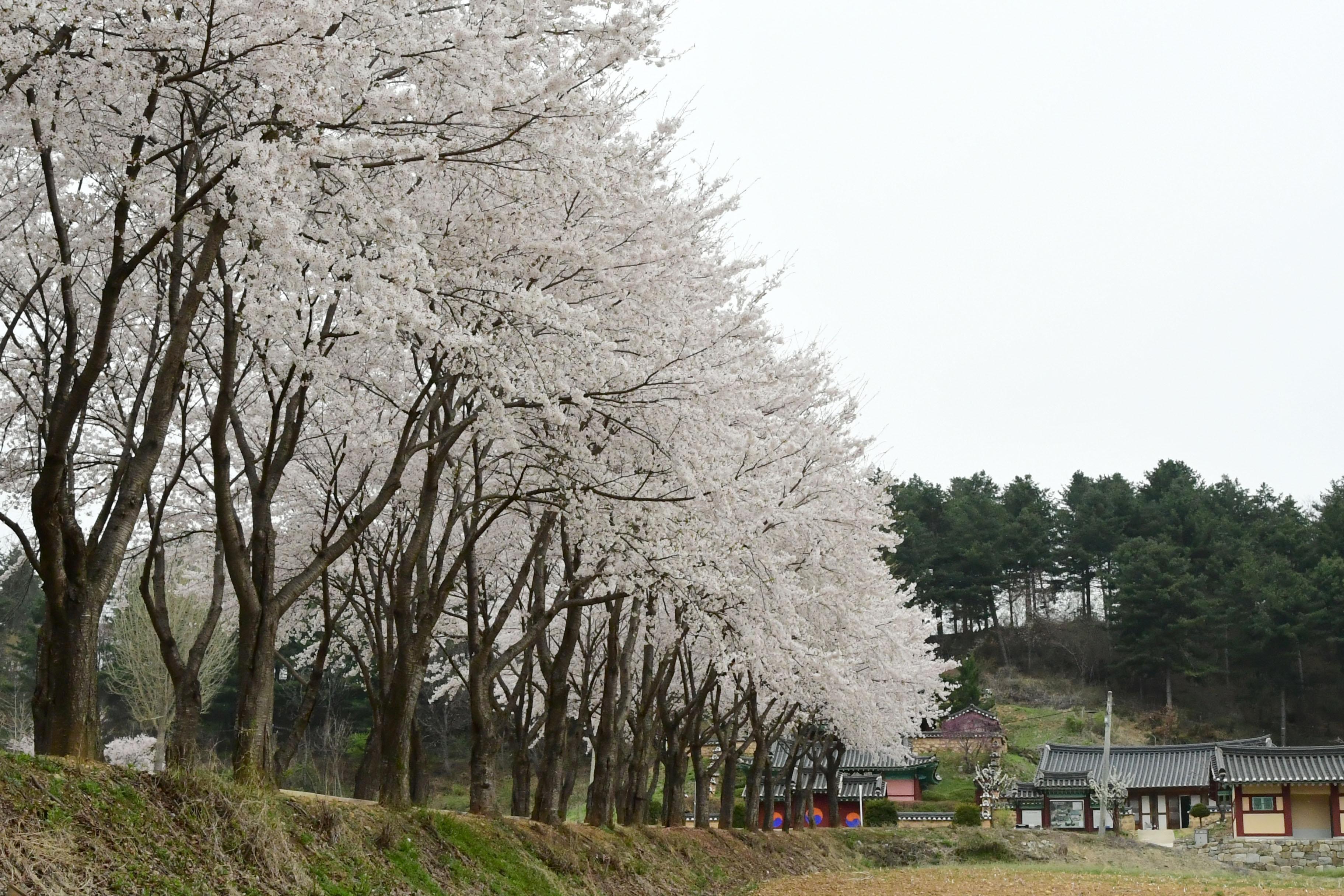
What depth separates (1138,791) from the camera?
161ft

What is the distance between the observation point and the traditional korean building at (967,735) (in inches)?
2211

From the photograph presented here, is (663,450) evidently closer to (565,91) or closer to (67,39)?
(565,91)

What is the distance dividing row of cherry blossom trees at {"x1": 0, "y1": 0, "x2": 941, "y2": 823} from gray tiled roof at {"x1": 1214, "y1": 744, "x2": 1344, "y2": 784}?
30.5 m

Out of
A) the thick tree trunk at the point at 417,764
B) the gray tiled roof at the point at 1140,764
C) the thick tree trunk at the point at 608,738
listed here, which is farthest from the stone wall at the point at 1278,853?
the thick tree trunk at the point at 417,764

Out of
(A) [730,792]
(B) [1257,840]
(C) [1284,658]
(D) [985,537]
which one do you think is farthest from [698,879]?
(D) [985,537]

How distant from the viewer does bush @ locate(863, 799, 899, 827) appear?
45.3m

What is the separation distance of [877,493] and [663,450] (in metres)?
11.0

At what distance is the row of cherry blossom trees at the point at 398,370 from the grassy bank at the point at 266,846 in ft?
1.97

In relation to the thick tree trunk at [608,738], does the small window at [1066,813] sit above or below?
below

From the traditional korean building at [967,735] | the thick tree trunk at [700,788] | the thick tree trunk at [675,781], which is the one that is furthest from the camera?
the traditional korean building at [967,735]

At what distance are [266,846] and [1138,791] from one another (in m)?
48.8

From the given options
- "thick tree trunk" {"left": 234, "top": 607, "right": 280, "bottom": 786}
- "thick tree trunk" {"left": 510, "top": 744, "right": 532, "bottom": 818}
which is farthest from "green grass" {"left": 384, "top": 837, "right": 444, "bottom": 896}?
"thick tree trunk" {"left": 510, "top": 744, "right": 532, "bottom": 818}

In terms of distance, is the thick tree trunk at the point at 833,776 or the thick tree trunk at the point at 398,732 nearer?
the thick tree trunk at the point at 398,732

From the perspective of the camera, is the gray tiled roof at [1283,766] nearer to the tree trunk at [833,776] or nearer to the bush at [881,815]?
the bush at [881,815]
